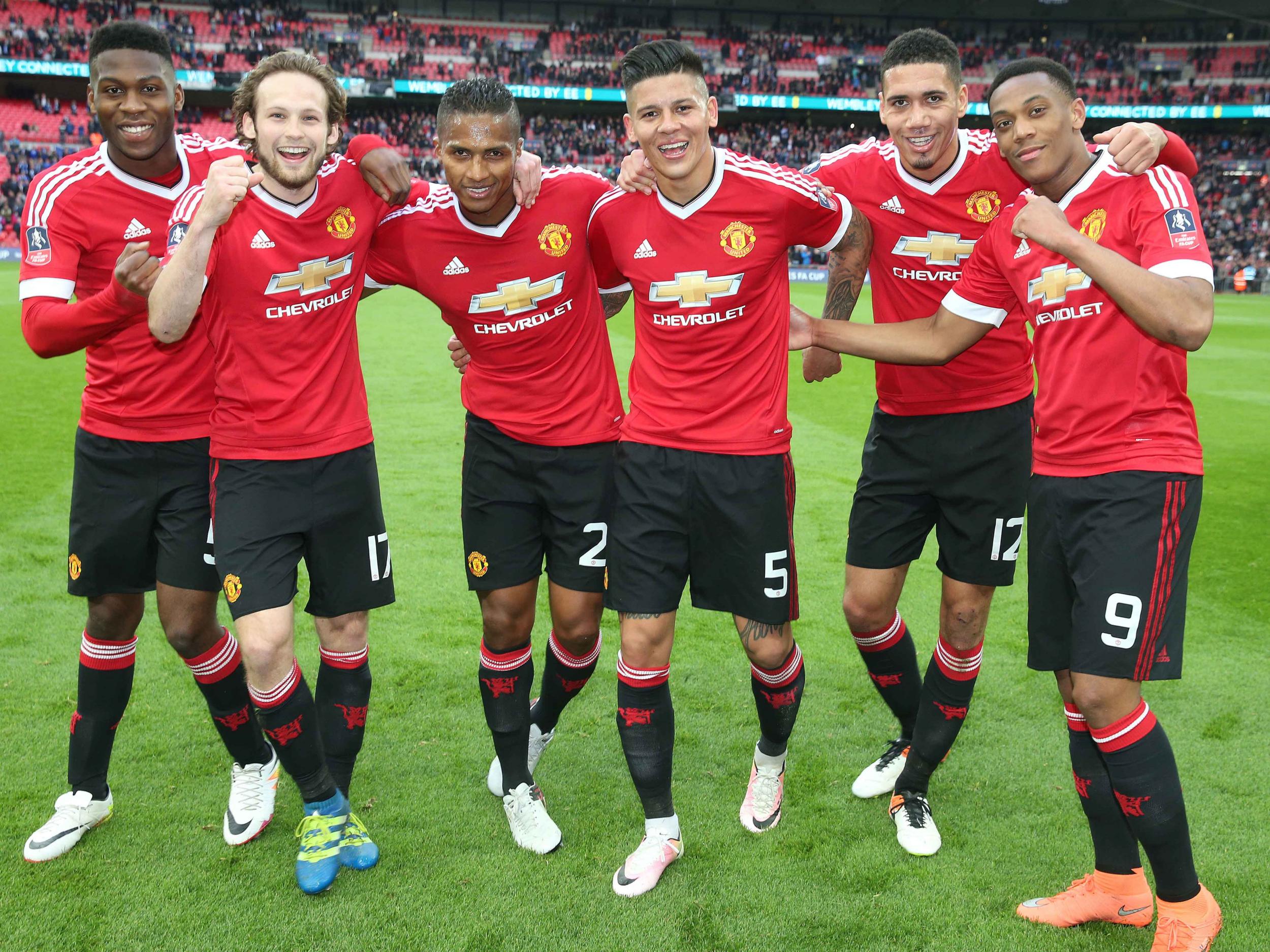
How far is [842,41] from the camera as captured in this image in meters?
50.2

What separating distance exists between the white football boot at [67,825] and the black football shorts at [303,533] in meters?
0.93

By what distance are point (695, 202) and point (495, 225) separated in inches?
29.2

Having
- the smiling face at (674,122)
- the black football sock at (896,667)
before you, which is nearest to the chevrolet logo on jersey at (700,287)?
the smiling face at (674,122)

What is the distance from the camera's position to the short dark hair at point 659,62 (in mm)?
3535

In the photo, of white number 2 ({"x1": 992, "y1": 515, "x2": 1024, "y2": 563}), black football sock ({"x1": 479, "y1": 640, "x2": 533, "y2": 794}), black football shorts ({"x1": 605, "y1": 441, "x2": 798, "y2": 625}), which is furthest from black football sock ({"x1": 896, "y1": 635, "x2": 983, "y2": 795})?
black football sock ({"x1": 479, "y1": 640, "x2": 533, "y2": 794})

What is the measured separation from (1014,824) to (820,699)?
1.27 m

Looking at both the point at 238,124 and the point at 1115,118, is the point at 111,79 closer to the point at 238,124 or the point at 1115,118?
the point at 238,124

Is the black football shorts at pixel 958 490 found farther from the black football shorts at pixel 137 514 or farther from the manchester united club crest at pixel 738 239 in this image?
the black football shorts at pixel 137 514

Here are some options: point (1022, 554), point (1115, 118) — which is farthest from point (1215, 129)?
point (1022, 554)

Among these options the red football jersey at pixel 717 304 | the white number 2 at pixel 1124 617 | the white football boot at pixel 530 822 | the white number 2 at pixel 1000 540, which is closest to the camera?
the white number 2 at pixel 1124 617

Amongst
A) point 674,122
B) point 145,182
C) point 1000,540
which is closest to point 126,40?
point 145,182

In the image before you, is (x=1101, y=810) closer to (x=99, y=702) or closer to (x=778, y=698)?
(x=778, y=698)

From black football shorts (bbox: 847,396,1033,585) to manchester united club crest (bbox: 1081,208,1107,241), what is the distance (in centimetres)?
103

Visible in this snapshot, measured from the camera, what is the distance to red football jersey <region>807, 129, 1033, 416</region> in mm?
3934
